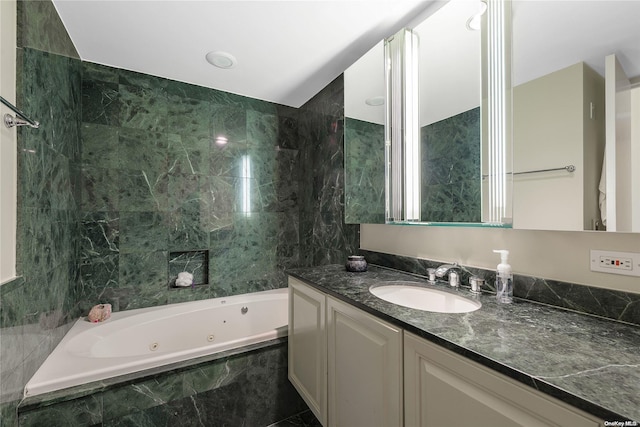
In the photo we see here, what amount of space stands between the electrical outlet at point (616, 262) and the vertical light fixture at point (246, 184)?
7.97ft

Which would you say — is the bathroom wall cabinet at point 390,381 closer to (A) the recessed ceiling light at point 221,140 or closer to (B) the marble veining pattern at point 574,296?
(B) the marble veining pattern at point 574,296

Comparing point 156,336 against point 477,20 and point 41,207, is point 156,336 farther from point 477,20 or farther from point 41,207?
point 477,20

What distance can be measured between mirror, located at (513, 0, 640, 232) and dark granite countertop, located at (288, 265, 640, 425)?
0.34m

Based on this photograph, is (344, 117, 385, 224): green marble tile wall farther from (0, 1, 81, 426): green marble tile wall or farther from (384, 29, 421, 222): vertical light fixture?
(0, 1, 81, 426): green marble tile wall

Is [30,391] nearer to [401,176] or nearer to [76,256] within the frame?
[76,256]

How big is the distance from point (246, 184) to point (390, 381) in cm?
217

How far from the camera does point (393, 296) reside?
1.42 metres

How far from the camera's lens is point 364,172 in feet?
6.27

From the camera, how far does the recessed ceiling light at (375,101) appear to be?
173 centimetres

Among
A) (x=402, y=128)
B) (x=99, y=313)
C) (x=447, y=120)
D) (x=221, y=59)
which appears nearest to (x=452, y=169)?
(x=447, y=120)

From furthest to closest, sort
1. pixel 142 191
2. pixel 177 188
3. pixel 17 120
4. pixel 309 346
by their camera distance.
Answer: pixel 177 188 < pixel 142 191 < pixel 309 346 < pixel 17 120

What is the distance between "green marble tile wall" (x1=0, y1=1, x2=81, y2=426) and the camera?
→ 115 centimetres

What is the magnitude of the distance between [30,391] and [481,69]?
2.54m

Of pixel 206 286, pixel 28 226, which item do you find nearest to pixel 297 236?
pixel 206 286
